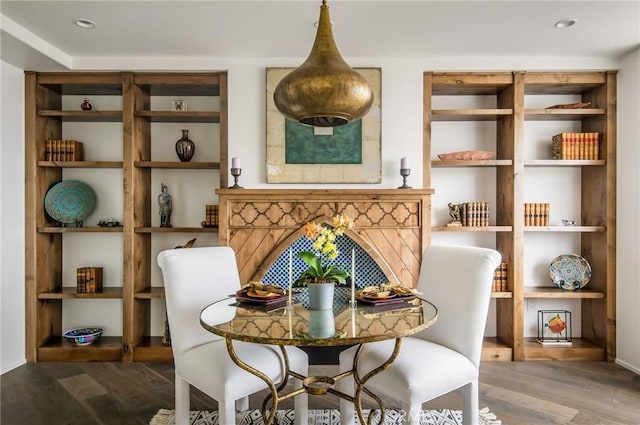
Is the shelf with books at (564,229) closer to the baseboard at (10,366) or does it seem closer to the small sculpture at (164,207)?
the small sculpture at (164,207)

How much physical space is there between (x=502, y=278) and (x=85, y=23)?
370cm

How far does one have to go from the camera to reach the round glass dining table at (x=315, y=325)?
150cm

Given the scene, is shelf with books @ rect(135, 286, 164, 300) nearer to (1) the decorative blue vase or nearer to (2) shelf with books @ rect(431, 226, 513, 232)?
(1) the decorative blue vase

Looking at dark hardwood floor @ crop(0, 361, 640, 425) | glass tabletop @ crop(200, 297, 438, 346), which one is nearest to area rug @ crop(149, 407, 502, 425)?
dark hardwood floor @ crop(0, 361, 640, 425)

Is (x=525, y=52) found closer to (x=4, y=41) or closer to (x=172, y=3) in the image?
(x=172, y=3)

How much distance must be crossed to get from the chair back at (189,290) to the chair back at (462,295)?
1.19 metres

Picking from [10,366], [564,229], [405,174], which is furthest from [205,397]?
[564,229]

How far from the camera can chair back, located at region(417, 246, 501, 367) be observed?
2.00 meters

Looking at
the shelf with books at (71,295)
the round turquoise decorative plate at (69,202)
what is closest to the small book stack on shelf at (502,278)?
the shelf with books at (71,295)

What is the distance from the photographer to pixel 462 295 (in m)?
2.07

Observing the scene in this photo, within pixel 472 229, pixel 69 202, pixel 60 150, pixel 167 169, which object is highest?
pixel 60 150

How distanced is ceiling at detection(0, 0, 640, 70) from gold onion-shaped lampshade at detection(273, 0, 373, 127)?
1075 millimetres

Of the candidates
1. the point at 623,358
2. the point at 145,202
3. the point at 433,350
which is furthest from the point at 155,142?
the point at 623,358

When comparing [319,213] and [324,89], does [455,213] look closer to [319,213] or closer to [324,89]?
[319,213]
